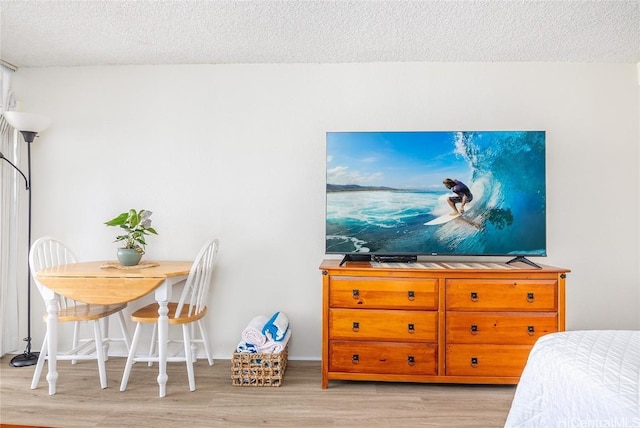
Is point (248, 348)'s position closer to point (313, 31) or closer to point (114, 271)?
point (114, 271)

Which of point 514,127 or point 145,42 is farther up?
point 145,42

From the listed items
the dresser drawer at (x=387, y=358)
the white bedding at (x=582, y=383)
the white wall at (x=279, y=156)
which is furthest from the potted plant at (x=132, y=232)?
the white bedding at (x=582, y=383)

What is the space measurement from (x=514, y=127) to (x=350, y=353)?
202cm

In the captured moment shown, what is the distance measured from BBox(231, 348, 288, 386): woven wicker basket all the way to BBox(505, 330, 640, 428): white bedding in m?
1.36

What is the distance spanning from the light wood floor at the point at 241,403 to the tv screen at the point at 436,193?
88cm

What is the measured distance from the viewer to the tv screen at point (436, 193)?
7.69 feet

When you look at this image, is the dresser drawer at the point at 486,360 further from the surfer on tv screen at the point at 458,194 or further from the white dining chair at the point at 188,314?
the white dining chair at the point at 188,314

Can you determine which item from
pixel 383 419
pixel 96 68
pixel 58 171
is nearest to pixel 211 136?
pixel 96 68

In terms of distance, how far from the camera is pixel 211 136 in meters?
2.68

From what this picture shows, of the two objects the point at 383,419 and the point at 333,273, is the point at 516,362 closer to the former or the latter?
the point at 383,419

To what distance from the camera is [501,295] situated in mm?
2086

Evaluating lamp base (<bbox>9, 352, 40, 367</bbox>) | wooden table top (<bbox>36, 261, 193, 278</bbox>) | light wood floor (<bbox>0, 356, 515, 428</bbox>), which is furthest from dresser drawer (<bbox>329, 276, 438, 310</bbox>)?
lamp base (<bbox>9, 352, 40, 367</bbox>)

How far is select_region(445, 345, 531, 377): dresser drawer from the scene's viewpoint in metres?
2.07

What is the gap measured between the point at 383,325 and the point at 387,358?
201 millimetres
